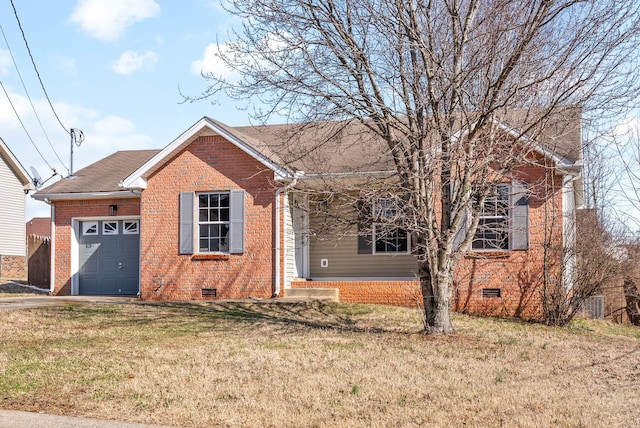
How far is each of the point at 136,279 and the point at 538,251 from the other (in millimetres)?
11276

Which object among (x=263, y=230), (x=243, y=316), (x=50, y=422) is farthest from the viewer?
(x=263, y=230)

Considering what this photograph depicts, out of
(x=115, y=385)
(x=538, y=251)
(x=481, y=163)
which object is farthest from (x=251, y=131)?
(x=115, y=385)

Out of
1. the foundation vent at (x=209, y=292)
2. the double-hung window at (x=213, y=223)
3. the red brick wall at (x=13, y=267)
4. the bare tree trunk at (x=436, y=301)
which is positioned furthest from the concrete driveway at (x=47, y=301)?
the red brick wall at (x=13, y=267)

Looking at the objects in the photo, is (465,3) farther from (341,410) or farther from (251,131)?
(251,131)

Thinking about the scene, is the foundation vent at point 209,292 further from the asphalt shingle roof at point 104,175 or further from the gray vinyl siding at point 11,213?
the gray vinyl siding at point 11,213

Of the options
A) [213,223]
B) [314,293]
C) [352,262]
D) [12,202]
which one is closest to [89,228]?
[213,223]

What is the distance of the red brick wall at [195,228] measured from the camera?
59.9ft

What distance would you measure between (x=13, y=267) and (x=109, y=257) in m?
17.6

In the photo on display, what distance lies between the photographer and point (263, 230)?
18.2 metres

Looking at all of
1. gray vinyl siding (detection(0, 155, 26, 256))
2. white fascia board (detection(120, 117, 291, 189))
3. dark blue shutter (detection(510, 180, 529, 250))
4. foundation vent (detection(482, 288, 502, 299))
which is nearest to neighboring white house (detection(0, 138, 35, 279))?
gray vinyl siding (detection(0, 155, 26, 256))

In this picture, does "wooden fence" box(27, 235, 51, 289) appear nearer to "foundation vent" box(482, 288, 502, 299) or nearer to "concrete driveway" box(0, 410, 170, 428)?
"foundation vent" box(482, 288, 502, 299)

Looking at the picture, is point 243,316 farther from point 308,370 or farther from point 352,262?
point 308,370

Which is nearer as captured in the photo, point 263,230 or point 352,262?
point 263,230

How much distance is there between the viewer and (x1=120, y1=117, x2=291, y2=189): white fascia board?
17.8 m
